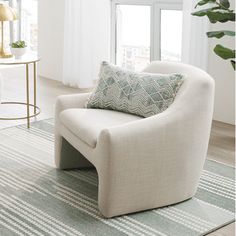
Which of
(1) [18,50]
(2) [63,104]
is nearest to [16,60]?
(1) [18,50]

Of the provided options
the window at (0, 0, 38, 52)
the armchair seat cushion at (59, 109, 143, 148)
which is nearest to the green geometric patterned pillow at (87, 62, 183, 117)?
the armchair seat cushion at (59, 109, 143, 148)

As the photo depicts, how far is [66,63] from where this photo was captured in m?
5.99

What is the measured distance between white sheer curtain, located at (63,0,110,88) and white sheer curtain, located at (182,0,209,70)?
4.97ft

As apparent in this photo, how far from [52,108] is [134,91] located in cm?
204

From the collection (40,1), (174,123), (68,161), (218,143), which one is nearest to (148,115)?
(174,123)

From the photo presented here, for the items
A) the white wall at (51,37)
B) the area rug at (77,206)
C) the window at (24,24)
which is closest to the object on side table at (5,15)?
the area rug at (77,206)

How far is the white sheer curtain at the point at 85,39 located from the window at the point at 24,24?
70.5 inches

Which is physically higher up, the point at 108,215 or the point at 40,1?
the point at 40,1

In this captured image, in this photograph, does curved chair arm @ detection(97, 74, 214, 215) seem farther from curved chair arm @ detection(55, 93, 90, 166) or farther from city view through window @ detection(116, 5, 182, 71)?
city view through window @ detection(116, 5, 182, 71)

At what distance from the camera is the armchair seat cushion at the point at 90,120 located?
9.11 feet

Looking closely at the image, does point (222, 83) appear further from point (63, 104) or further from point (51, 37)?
point (51, 37)

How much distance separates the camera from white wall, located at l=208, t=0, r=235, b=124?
444cm

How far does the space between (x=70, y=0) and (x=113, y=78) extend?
2872mm

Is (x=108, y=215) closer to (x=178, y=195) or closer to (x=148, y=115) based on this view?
(x=178, y=195)
